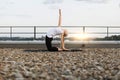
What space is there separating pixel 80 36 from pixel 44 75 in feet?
63.9

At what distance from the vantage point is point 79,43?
81.9ft

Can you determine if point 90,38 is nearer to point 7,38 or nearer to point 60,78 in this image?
point 7,38

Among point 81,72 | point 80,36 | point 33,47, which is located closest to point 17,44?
point 33,47

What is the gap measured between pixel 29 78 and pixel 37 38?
19.8 metres

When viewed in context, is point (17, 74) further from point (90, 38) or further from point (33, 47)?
point (90, 38)

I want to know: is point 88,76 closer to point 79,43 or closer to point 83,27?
point 79,43

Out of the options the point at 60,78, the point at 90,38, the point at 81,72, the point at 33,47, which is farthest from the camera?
the point at 90,38

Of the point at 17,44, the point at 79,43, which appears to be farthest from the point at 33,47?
the point at 79,43

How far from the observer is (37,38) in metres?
28.4

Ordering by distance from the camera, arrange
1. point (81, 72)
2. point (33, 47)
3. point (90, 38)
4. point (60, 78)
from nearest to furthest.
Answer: point (60, 78) < point (81, 72) < point (33, 47) < point (90, 38)

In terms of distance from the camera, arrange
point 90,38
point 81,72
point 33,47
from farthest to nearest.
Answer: point 90,38, point 33,47, point 81,72

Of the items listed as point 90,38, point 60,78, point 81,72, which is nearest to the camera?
point 60,78

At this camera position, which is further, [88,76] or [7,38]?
[7,38]

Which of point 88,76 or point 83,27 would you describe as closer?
point 88,76
